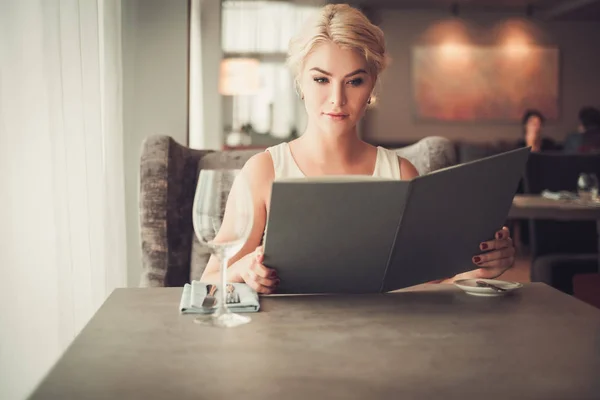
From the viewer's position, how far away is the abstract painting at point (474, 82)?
858cm

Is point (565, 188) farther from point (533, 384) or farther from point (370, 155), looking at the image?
point (533, 384)

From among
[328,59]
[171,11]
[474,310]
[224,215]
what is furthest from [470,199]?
[171,11]

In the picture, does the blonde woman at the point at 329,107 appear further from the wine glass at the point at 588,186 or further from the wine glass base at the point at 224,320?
the wine glass at the point at 588,186

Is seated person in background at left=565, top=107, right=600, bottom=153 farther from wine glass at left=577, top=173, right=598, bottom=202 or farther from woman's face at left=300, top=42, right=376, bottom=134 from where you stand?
woman's face at left=300, top=42, right=376, bottom=134

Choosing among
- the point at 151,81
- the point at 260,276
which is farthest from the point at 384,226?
the point at 151,81

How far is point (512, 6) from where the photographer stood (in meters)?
8.51

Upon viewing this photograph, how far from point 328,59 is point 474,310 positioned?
0.66 metres

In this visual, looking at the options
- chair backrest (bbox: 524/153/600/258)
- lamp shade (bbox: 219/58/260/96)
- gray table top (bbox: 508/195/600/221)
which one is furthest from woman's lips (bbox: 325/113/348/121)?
lamp shade (bbox: 219/58/260/96)

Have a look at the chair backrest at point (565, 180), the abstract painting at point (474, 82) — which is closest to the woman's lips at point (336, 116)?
the chair backrest at point (565, 180)

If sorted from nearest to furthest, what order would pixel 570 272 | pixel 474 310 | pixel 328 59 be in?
1. pixel 474 310
2. pixel 328 59
3. pixel 570 272

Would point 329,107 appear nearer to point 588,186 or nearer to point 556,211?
point 556,211

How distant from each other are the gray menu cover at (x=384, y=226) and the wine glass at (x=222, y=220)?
0.15 feet

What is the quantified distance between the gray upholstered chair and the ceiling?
6539mm

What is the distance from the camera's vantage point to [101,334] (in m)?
0.79
